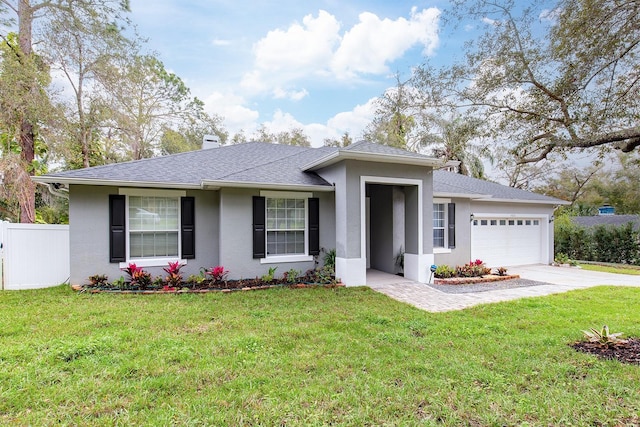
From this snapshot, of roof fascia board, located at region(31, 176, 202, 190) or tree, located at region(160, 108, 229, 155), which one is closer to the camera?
roof fascia board, located at region(31, 176, 202, 190)

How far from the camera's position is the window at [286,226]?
30.6 feet

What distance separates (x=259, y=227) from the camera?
8.95 meters

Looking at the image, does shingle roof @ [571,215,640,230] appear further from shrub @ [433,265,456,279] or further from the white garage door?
shrub @ [433,265,456,279]

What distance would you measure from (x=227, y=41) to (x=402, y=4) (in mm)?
6128

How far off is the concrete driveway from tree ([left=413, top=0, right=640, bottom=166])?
3589 mm

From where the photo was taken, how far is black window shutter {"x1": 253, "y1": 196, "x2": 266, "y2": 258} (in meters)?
8.91

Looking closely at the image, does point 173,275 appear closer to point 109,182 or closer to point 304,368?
point 109,182

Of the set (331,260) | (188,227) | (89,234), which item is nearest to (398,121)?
(331,260)

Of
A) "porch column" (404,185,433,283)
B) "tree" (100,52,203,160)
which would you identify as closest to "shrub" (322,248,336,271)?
"porch column" (404,185,433,283)

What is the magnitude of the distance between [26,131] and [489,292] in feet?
56.6

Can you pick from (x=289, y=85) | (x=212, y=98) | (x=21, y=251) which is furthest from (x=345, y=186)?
(x=212, y=98)

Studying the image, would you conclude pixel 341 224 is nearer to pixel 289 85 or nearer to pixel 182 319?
pixel 182 319

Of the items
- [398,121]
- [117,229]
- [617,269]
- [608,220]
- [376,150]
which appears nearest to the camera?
[117,229]

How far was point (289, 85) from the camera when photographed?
18844 millimetres
